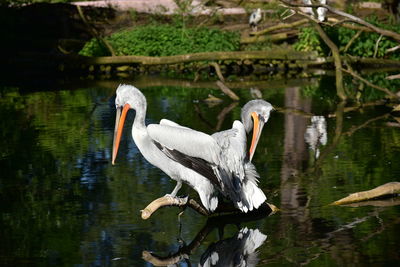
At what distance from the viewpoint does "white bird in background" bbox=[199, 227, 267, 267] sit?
283 inches

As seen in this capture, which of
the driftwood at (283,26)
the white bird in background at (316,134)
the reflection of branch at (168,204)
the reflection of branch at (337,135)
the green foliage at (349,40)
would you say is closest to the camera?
the reflection of branch at (168,204)

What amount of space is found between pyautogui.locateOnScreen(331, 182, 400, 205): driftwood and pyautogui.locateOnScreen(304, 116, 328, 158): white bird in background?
276cm

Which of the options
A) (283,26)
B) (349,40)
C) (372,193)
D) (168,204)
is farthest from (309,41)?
(168,204)

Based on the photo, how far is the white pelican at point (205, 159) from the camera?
8.03m

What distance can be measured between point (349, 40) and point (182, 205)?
51.7 feet

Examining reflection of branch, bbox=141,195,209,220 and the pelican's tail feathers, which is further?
the pelican's tail feathers

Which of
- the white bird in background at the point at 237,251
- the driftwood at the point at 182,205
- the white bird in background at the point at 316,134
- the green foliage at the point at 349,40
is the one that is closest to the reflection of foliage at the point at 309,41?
the green foliage at the point at 349,40

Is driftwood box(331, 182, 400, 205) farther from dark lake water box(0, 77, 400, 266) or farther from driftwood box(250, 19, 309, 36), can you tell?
driftwood box(250, 19, 309, 36)

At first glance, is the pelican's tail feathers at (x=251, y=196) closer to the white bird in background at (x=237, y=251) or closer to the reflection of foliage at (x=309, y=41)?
the white bird in background at (x=237, y=251)

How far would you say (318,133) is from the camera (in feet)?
44.6

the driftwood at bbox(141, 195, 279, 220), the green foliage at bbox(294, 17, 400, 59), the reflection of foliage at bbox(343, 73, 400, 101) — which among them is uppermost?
the green foliage at bbox(294, 17, 400, 59)

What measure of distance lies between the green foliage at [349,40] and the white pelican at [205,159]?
14655 millimetres

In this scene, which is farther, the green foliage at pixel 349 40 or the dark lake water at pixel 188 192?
the green foliage at pixel 349 40

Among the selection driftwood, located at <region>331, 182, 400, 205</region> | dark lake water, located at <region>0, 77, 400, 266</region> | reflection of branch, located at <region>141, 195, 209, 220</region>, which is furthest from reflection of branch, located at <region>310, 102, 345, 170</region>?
reflection of branch, located at <region>141, 195, 209, 220</region>
